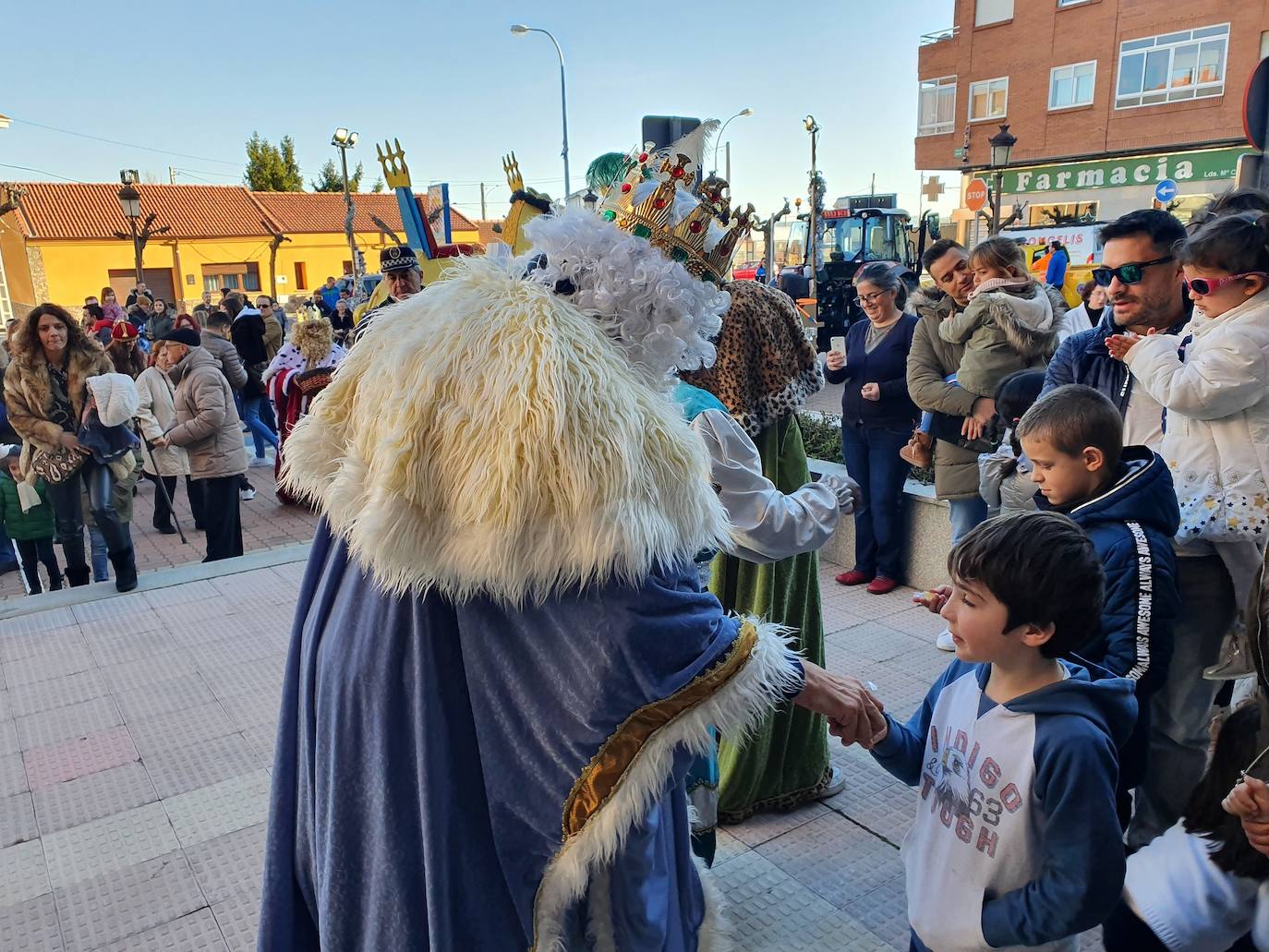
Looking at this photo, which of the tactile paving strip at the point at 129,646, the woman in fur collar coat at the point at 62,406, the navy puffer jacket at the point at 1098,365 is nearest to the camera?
the navy puffer jacket at the point at 1098,365

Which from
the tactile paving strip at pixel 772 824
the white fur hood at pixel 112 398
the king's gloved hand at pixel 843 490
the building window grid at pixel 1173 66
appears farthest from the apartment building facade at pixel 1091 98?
the king's gloved hand at pixel 843 490

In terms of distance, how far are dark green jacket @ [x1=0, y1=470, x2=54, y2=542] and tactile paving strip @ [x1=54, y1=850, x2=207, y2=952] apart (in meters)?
3.64

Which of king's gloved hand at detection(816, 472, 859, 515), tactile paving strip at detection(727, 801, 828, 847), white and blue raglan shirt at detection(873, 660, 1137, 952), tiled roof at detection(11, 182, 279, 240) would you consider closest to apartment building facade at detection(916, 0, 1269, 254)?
tactile paving strip at detection(727, 801, 828, 847)

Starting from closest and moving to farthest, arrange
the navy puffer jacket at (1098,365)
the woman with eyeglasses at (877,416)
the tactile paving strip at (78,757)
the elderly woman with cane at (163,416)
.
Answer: the navy puffer jacket at (1098,365)
the tactile paving strip at (78,757)
the woman with eyeglasses at (877,416)
the elderly woman with cane at (163,416)

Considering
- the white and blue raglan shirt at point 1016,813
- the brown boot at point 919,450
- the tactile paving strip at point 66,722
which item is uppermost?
the brown boot at point 919,450

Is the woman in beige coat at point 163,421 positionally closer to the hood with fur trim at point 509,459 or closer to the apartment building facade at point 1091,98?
the hood with fur trim at point 509,459

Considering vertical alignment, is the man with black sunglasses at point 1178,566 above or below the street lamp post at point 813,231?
below

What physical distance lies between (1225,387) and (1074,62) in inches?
1233

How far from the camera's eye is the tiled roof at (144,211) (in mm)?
33594

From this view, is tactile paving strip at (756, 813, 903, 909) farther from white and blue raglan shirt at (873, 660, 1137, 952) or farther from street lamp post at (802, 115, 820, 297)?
street lamp post at (802, 115, 820, 297)

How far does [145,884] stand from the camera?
2.70 m

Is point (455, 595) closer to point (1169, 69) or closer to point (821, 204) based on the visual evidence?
point (821, 204)

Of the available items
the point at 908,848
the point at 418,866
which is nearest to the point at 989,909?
the point at 908,848

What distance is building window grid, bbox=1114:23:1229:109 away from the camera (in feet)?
81.2
